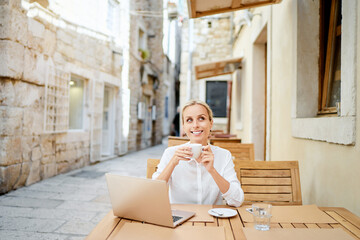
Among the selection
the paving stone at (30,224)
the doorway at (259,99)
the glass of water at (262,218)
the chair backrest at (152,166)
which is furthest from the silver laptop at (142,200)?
the doorway at (259,99)

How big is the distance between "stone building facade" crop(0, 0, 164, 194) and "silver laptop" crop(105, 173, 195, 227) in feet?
11.9

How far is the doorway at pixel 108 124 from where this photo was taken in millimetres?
8719

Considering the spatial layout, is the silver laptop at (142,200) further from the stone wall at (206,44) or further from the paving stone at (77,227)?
the stone wall at (206,44)

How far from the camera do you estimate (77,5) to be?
650cm

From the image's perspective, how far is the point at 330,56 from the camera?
9.29ft

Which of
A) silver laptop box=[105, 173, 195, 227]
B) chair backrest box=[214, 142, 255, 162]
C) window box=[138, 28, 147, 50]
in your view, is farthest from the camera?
window box=[138, 28, 147, 50]

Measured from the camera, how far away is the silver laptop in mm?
1183

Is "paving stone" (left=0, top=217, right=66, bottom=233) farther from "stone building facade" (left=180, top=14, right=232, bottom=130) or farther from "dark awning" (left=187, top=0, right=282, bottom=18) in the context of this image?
"stone building facade" (left=180, top=14, right=232, bottom=130)

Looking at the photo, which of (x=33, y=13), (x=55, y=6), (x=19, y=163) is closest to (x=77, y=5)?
(x=55, y=6)

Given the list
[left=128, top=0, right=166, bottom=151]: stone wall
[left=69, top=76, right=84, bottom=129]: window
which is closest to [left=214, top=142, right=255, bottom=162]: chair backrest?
[left=69, top=76, right=84, bottom=129]: window

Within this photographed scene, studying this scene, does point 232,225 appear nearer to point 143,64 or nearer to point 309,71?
point 309,71

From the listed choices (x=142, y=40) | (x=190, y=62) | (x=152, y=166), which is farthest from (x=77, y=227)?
(x=142, y=40)

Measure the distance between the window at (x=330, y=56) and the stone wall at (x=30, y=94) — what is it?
4.00 meters

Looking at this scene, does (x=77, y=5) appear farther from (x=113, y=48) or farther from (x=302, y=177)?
(x=302, y=177)
